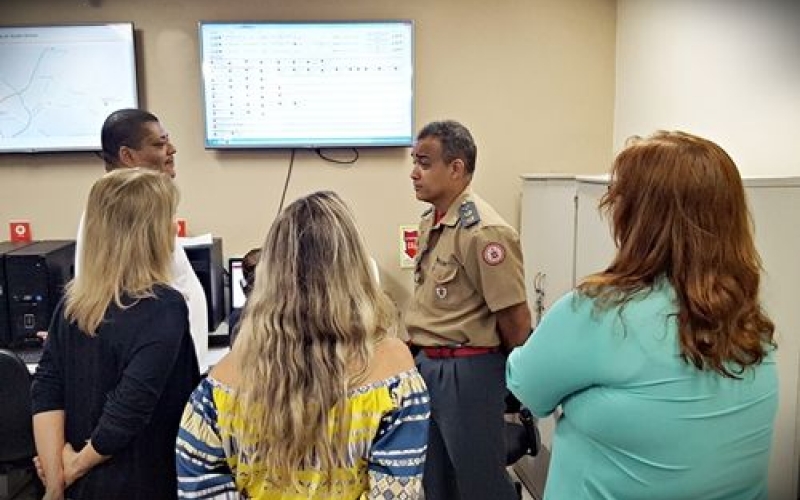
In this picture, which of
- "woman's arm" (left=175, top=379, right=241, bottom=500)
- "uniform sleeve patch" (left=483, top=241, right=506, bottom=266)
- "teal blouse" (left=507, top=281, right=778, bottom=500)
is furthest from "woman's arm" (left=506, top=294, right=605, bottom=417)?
"uniform sleeve patch" (left=483, top=241, right=506, bottom=266)

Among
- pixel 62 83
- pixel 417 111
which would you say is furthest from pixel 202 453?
pixel 62 83

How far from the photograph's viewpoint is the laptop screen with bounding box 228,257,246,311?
3.20 meters

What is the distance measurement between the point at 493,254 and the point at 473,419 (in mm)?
600

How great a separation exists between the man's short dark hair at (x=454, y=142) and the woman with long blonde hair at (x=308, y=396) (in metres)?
1.20

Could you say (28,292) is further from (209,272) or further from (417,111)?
(417,111)

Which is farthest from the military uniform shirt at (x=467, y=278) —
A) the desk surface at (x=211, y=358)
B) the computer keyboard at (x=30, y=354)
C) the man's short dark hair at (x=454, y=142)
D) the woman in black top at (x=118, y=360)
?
the computer keyboard at (x=30, y=354)

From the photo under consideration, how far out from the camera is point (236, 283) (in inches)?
126

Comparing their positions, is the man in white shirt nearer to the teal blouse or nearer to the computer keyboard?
the computer keyboard

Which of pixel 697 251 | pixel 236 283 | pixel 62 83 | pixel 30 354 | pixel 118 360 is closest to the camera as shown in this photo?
pixel 697 251

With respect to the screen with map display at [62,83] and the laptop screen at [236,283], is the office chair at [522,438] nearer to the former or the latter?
the laptop screen at [236,283]

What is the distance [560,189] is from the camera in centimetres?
281

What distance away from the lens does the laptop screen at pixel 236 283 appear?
3197 millimetres

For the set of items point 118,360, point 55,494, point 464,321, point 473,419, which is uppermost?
point 118,360

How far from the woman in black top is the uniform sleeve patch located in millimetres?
1037
